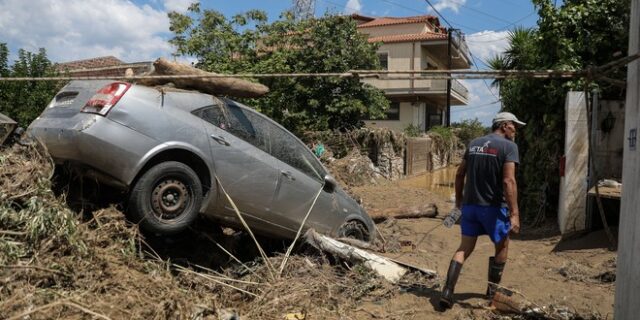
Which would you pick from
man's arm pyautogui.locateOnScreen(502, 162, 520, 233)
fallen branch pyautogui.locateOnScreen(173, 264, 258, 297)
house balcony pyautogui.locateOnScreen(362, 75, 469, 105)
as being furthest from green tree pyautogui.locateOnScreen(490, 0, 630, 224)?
house balcony pyautogui.locateOnScreen(362, 75, 469, 105)

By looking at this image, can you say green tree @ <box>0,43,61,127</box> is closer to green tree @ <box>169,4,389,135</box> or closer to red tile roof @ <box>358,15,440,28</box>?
green tree @ <box>169,4,389,135</box>

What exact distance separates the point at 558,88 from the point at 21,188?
26.6 ft

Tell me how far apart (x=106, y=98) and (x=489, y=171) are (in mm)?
3532

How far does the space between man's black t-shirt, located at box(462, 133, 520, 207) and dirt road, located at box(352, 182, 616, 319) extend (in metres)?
1.00

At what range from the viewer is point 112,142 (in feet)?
14.7

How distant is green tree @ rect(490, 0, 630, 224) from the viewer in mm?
8625

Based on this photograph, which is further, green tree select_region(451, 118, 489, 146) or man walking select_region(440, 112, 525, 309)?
green tree select_region(451, 118, 489, 146)

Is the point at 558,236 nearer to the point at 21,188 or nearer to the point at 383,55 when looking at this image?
the point at 21,188

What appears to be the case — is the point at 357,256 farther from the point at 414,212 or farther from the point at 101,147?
the point at 414,212

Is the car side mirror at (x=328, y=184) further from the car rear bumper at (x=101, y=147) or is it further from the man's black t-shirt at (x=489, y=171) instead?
the car rear bumper at (x=101, y=147)

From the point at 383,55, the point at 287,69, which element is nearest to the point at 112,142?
the point at 287,69

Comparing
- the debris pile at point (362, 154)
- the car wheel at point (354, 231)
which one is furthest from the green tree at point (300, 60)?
the car wheel at point (354, 231)

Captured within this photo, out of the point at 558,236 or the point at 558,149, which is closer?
the point at 558,236

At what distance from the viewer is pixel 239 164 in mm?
5227
